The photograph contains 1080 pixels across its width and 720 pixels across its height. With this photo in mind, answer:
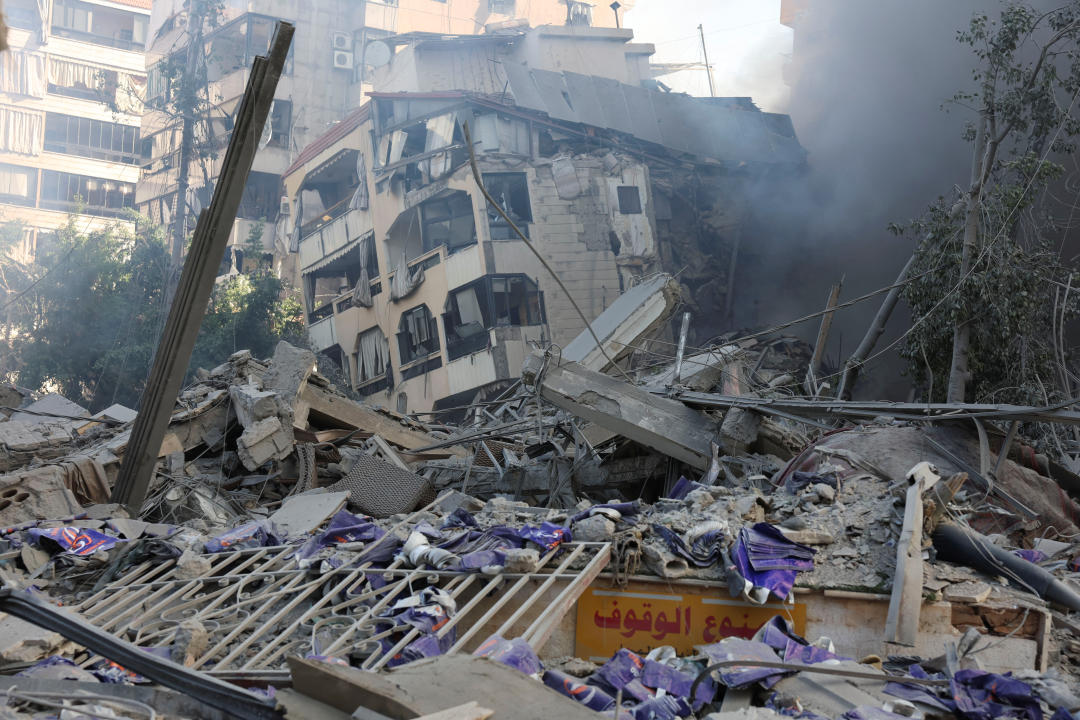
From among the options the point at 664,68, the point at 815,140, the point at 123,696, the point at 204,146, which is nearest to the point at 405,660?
the point at 123,696

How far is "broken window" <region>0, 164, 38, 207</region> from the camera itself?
37938mm

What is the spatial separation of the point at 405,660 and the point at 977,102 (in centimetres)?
2415

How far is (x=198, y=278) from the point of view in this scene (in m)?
8.77

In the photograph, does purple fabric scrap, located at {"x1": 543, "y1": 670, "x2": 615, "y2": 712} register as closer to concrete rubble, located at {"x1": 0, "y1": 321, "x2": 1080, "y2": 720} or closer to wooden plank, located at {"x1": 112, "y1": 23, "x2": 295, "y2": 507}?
concrete rubble, located at {"x1": 0, "y1": 321, "x2": 1080, "y2": 720}

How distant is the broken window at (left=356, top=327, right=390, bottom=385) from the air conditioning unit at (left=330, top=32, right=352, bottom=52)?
16837mm

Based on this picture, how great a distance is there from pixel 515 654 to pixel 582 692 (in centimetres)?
38

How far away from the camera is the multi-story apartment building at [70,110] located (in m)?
38.5

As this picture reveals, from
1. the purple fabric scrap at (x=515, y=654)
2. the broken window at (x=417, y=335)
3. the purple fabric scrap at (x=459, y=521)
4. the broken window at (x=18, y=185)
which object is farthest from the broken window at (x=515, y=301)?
the broken window at (x=18, y=185)

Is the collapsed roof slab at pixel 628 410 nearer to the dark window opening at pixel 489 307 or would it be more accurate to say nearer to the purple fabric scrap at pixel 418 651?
the purple fabric scrap at pixel 418 651

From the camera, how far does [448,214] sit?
81.1ft

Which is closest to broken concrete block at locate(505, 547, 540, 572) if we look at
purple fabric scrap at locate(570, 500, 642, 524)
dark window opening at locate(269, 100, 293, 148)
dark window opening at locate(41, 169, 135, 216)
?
purple fabric scrap at locate(570, 500, 642, 524)

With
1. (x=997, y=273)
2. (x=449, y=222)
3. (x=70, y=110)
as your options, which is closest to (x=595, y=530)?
(x=997, y=273)

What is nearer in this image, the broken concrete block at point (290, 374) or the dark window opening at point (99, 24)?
the broken concrete block at point (290, 374)

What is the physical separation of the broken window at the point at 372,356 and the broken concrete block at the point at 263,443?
14876 millimetres
